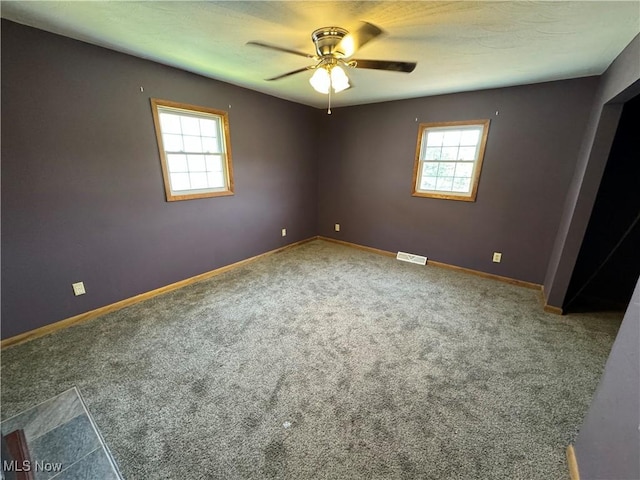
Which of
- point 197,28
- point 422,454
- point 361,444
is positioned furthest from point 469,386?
point 197,28

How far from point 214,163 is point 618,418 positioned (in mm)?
3761

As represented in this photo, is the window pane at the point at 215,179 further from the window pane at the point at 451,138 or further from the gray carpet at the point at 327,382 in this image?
the window pane at the point at 451,138

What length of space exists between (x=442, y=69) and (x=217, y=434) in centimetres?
333

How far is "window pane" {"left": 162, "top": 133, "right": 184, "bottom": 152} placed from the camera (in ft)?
9.12

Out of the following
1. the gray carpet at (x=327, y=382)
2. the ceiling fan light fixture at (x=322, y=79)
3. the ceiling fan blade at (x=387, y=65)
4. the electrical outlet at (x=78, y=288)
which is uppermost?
the ceiling fan blade at (x=387, y=65)

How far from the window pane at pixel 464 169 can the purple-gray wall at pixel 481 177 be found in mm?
187

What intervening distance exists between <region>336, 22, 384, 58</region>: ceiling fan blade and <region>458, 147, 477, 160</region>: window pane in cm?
219

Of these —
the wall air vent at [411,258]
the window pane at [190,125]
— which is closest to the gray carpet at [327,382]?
the wall air vent at [411,258]

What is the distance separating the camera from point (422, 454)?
4.32 feet

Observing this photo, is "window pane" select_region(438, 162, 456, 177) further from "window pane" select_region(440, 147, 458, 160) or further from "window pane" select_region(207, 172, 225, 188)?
"window pane" select_region(207, 172, 225, 188)

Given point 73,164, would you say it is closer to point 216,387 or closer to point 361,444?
point 216,387

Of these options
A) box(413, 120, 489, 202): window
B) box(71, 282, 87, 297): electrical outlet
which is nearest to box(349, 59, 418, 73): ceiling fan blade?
box(413, 120, 489, 202): window

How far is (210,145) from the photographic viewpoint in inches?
127

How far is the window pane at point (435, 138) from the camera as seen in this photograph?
11.6ft
